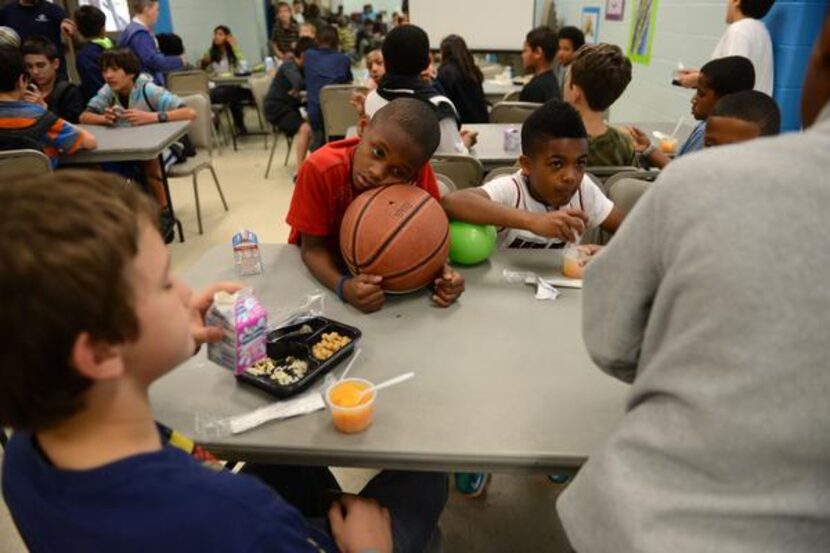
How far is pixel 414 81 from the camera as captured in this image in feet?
12.0

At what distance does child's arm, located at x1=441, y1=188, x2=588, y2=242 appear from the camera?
70.8 inches

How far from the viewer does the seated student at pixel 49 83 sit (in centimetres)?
416

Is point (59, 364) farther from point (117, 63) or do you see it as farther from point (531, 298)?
point (117, 63)

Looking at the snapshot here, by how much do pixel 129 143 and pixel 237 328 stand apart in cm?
296

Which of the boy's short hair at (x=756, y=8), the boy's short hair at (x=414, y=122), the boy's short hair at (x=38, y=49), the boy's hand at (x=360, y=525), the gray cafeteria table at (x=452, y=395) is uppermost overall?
the boy's short hair at (x=756, y=8)

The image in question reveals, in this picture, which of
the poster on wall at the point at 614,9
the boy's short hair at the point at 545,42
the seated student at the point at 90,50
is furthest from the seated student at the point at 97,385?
the poster on wall at the point at 614,9

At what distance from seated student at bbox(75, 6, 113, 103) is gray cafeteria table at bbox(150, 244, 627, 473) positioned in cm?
438

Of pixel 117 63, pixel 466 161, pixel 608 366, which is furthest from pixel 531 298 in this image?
pixel 117 63

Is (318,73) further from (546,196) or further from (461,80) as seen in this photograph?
(546,196)

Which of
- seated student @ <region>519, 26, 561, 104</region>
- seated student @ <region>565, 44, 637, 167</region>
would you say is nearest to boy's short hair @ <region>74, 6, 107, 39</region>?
seated student @ <region>519, 26, 561, 104</region>

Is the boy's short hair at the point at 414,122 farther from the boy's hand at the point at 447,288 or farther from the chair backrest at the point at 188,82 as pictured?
the chair backrest at the point at 188,82

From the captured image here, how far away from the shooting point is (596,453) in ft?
3.02

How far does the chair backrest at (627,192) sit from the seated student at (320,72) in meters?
3.97

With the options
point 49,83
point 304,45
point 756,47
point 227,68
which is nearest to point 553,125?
point 756,47
